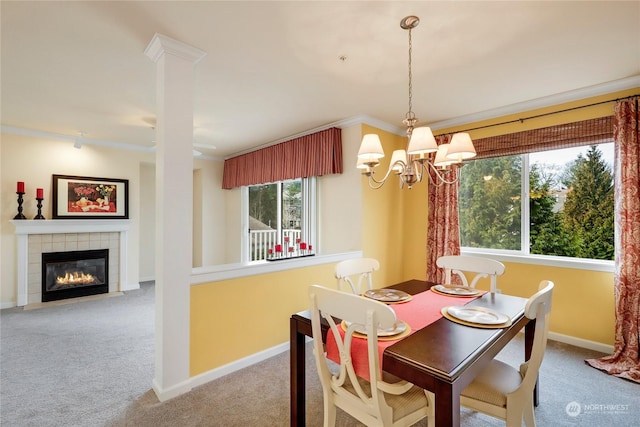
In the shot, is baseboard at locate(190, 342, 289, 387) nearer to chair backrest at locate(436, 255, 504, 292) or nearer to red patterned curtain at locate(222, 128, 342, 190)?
chair backrest at locate(436, 255, 504, 292)

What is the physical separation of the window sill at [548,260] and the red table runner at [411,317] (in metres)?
1.50

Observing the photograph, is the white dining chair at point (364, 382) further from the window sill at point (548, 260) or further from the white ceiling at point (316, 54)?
the window sill at point (548, 260)

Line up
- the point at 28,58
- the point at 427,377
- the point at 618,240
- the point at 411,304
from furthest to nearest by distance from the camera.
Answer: the point at 618,240 < the point at 28,58 < the point at 411,304 < the point at 427,377

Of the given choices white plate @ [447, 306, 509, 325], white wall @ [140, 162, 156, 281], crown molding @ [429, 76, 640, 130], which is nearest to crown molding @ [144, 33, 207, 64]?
white plate @ [447, 306, 509, 325]

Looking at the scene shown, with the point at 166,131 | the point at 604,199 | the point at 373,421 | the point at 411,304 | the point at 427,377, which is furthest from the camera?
the point at 604,199

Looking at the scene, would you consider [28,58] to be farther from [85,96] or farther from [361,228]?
[361,228]

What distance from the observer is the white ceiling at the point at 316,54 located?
1692 mm

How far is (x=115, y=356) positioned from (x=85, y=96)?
2.57 m

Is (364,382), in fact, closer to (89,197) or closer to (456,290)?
(456,290)

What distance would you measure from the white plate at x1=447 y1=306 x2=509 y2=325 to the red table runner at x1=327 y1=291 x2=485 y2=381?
92mm

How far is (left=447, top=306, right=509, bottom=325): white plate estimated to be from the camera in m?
1.50

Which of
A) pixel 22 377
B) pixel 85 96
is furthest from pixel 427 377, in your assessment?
pixel 85 96

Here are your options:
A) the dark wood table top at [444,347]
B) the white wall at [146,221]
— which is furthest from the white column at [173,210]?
the white wall at [146,221]

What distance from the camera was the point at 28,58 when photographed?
2.18 metres
